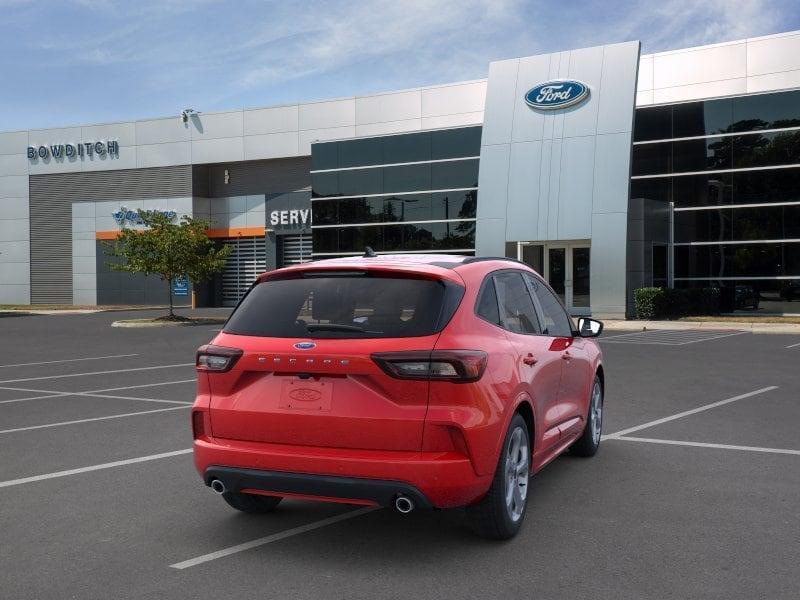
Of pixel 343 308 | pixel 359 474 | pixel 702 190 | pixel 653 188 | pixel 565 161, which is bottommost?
pixel 359 474

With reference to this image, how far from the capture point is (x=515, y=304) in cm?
573

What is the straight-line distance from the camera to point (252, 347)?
16.0 feet

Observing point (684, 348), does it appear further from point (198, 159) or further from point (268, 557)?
point (198, 159)

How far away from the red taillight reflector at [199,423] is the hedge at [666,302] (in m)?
24.9

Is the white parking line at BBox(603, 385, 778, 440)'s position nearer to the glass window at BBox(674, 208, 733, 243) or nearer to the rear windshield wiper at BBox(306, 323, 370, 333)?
the rear windshield wiper at BBox(306, 323, 370, 333)

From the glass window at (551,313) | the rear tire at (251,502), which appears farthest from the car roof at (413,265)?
the rear tire at (251,502)

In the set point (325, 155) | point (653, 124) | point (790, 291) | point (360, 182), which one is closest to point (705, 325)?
point (790, 291)

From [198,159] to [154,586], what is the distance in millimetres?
42683

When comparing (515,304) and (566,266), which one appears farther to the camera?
(566,266)

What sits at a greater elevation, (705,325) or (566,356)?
(566,356)

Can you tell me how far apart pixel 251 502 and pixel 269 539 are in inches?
18.7

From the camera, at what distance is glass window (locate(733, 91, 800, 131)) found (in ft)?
95.0

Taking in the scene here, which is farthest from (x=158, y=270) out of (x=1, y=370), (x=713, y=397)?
(x=713, y=397)

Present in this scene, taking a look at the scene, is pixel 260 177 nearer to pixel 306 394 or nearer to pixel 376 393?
pixel 306 394
